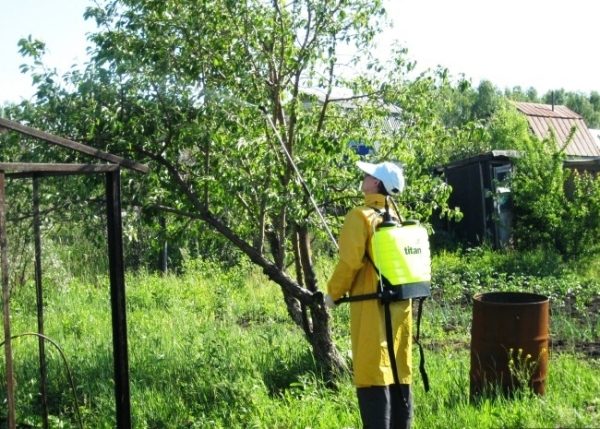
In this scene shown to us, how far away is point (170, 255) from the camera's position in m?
13.2

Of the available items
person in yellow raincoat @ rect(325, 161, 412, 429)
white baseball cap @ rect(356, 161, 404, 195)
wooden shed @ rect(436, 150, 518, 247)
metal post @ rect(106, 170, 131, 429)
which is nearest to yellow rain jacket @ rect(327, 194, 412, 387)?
person in yellow raincoat @ rect(325, 161, 412, 429)

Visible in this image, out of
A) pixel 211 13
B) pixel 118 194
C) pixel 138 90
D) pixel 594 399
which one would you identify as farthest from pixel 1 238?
pixel 594 399

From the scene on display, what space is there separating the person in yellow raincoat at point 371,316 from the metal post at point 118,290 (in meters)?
1.57

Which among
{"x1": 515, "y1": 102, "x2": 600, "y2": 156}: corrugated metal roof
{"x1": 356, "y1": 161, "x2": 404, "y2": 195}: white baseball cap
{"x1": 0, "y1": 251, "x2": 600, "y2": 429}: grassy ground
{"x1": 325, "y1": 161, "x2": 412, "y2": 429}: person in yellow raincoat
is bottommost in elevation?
{"x1": 0, "y1": 251, "x2": 600, "y2": 429}: grassy ground

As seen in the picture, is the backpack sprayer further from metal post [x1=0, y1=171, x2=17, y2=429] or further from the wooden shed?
the wooden shed

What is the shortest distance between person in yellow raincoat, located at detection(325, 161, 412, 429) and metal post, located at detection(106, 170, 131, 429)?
1575 mm

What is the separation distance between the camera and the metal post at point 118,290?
511 centimetres

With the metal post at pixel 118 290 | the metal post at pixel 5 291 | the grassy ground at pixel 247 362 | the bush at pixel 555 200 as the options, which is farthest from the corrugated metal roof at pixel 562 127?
the metal post at pixel 5 291

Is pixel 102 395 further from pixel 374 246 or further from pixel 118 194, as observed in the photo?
pixel 374 246

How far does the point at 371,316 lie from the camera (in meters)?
4.29

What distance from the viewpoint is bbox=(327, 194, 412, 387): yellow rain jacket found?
425cm

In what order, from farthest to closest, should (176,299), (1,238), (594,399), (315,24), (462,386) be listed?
1. (176,299)
2. (315,24)
3. (462,386)
4. (594,399)
5. (1,238)

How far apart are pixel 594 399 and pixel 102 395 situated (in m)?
3.93

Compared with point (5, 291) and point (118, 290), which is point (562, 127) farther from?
point (5, 291)
